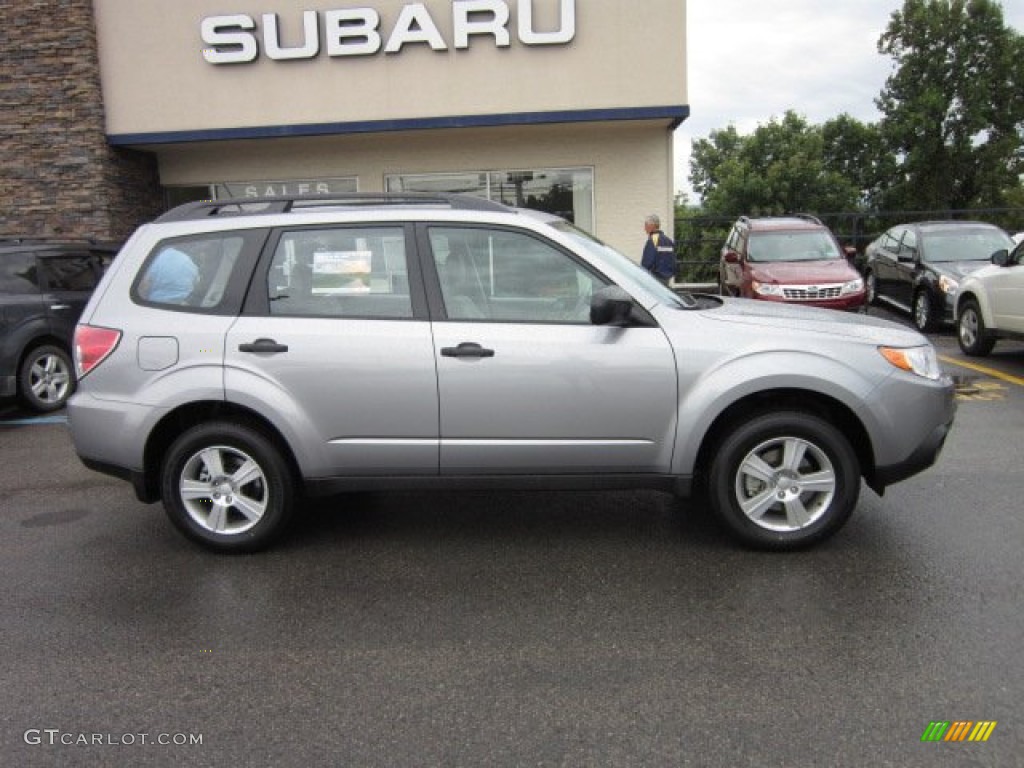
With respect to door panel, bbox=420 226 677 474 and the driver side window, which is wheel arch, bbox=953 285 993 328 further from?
the driver side window

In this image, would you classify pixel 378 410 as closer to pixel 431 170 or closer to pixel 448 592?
pixel 448 592

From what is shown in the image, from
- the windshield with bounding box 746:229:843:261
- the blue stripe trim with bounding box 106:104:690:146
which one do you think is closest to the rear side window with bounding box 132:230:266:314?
the blue stripe trim with bounding box 106:104:690:146

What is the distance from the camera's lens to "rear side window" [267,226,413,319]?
4.34 meters

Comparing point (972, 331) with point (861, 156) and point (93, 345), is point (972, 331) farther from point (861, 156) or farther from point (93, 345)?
point (861, 156)

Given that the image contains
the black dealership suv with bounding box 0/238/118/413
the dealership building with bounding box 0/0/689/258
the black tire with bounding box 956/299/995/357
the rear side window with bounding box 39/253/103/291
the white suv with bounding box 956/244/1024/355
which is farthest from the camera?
the dealership building with bounding box 0/0/689/258

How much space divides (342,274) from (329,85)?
31.1 feet

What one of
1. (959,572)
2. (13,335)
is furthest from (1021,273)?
(13,335)

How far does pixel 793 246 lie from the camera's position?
1337cm

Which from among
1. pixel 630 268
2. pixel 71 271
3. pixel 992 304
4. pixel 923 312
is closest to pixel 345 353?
pixel 630 268

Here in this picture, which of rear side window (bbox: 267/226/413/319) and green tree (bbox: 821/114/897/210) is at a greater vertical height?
green tree (bbox: 821/114/897/210)

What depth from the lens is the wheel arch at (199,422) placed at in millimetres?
4414

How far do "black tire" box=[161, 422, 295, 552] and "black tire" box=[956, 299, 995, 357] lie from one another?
877 centimetres

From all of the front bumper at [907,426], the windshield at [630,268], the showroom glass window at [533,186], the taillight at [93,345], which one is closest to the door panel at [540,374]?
the windshield at [630,268]

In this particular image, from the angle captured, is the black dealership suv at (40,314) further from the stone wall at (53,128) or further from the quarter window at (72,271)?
the stone wall at (53,128)
